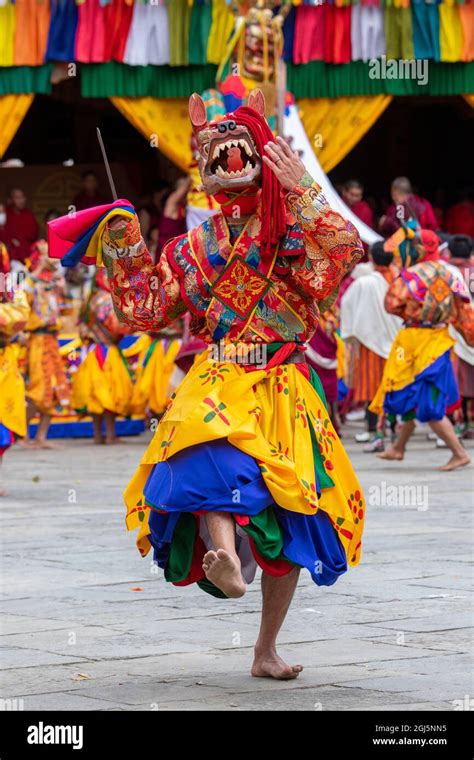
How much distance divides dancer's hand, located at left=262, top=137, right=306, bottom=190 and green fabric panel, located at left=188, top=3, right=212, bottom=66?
11.0 metres

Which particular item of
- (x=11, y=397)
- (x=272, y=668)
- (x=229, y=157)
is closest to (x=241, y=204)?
(x=229, y=157)

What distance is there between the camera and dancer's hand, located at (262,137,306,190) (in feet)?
17.1

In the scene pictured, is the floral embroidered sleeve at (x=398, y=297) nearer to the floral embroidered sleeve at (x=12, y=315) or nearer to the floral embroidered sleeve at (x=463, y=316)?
the floral embroidered sleeve at (x=463, y=316)

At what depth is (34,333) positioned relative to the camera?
14.3 m

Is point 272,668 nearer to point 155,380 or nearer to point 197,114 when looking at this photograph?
point 197,114

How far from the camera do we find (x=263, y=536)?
5.04 metres

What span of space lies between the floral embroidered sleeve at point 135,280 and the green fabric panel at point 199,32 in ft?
35.7

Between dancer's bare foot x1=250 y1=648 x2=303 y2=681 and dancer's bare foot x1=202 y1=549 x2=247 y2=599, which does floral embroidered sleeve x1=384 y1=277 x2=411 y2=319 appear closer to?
dancer's bare foot x1=250 y1=648 x2=303 y2=681

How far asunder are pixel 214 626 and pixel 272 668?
0.95 m

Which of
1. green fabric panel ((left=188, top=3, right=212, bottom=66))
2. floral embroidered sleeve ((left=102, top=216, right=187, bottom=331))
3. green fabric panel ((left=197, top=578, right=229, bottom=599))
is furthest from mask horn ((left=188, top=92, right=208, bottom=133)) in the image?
green fabric panel ((left=188, top=3, right=212, bottom=66))

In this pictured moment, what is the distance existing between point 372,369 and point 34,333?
9.50 ft
